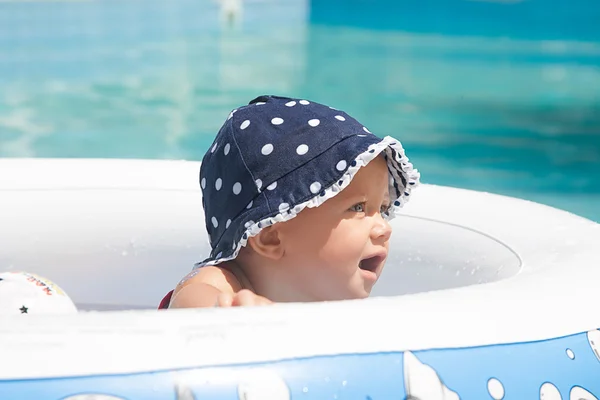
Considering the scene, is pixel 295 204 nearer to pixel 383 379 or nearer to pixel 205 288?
pixel 205 288

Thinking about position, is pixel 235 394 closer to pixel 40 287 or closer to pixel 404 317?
pixel 404 317

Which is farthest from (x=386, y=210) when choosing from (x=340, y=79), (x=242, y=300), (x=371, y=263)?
(x=340, y=79)

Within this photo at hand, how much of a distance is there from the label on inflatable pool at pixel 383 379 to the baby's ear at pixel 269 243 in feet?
1.68

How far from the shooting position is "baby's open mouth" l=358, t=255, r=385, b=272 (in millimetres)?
1731

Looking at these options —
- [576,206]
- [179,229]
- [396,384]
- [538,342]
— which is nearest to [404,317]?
[396,384]

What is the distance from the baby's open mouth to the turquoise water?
3.16 metres

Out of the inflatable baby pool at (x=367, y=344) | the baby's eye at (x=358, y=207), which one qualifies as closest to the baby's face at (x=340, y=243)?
the baby's eye at (x=358, y=207)

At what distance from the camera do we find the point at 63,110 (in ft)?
24.2

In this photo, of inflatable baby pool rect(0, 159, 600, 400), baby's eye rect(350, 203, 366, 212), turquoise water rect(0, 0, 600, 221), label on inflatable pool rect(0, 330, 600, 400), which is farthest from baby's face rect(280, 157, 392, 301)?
turquoise water rect(0, 0, 600, 221)

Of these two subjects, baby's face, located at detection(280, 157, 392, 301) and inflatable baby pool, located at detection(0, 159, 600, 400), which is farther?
baby's face, located at detection(280, 157, 392, 301)

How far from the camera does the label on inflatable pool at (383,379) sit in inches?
44.2

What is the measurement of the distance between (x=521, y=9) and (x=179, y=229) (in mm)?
13844

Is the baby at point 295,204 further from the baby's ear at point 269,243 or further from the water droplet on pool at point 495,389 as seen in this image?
the water droplet on pool at point 495,389

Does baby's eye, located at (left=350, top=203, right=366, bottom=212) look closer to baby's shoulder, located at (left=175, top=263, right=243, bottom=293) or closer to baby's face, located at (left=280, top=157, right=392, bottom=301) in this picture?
baby's face, located at (left=280, top=157, right=392, bottom=301)
